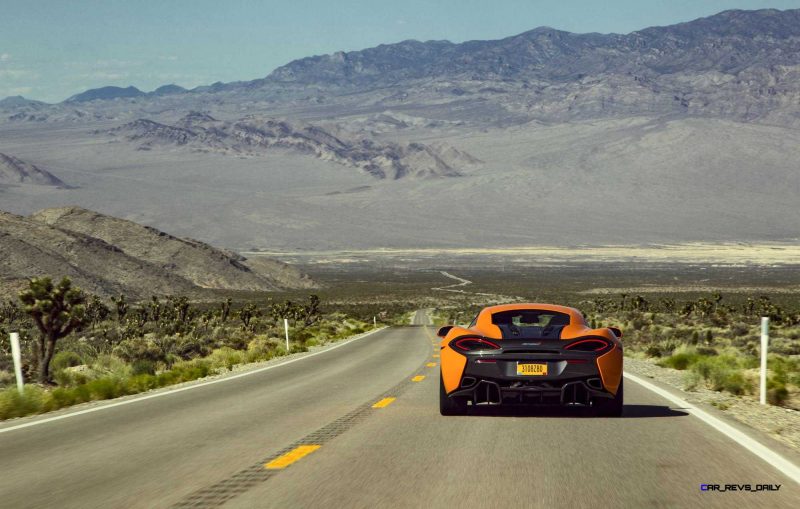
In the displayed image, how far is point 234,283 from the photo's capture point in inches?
5231

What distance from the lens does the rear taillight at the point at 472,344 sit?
37.7 ft

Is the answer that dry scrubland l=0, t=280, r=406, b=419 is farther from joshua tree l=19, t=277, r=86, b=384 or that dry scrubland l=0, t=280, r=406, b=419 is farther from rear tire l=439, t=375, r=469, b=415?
rear tire l=439, t=375, r=469, b=415

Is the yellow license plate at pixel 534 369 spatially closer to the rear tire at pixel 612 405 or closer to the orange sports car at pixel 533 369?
the orange sports car at pixel 533 369

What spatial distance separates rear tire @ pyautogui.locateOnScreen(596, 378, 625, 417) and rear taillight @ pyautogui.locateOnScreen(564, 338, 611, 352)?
1.60ft

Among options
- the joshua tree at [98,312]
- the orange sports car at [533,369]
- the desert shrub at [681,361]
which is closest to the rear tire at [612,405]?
the orange sports car at [533,369]

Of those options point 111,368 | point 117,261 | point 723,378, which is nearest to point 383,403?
point 723,378

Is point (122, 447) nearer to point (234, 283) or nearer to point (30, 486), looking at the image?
point (30, 486)

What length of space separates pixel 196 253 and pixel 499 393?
128755mm

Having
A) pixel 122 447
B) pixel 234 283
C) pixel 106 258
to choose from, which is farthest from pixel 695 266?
pixel 122 447

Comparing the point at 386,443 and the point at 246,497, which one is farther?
the point at 386,443

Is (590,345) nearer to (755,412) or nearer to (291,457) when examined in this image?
(755,412)

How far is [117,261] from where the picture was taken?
11381cm

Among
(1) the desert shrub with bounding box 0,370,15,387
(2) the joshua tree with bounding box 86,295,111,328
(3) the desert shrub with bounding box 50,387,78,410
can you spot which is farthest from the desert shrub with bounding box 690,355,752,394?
(2) the joshua tree with bounding box 86,295,111,328

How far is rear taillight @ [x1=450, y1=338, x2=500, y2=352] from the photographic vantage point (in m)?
11.5
